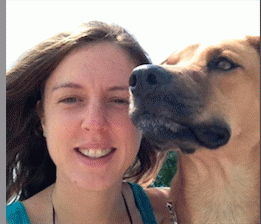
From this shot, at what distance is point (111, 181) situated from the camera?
1947 millimetres

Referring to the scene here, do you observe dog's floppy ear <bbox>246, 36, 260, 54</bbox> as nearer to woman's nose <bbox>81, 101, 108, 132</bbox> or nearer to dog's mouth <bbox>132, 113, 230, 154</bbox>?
dog's mouth <bbox>132, 113, 230, 154</bbox>

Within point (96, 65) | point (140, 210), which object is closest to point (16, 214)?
point (140, 210)

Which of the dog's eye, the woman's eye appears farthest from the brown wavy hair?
the dog's eye

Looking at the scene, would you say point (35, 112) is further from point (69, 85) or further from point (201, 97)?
point (201, 97)

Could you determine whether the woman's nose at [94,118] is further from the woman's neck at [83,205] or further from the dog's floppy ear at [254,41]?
the dog's floppy ear at [254,41]

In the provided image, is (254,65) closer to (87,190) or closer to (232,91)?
(232,91)

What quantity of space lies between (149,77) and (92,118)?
1.67 feet

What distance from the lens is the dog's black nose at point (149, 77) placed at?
1362 millimetres

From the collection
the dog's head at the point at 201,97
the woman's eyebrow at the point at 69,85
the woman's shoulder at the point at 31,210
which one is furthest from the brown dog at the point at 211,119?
the woman's shoulder at the point at 31,210

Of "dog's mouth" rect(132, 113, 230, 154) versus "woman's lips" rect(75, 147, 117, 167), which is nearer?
"dog's mouth" rect(132, 113, 230, 154)

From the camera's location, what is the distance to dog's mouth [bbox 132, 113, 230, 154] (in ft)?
4.67

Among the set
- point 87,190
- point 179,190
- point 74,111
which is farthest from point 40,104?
point 179,190

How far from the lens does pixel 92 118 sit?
1.77 metres

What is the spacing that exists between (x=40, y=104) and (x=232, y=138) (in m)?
1.29
